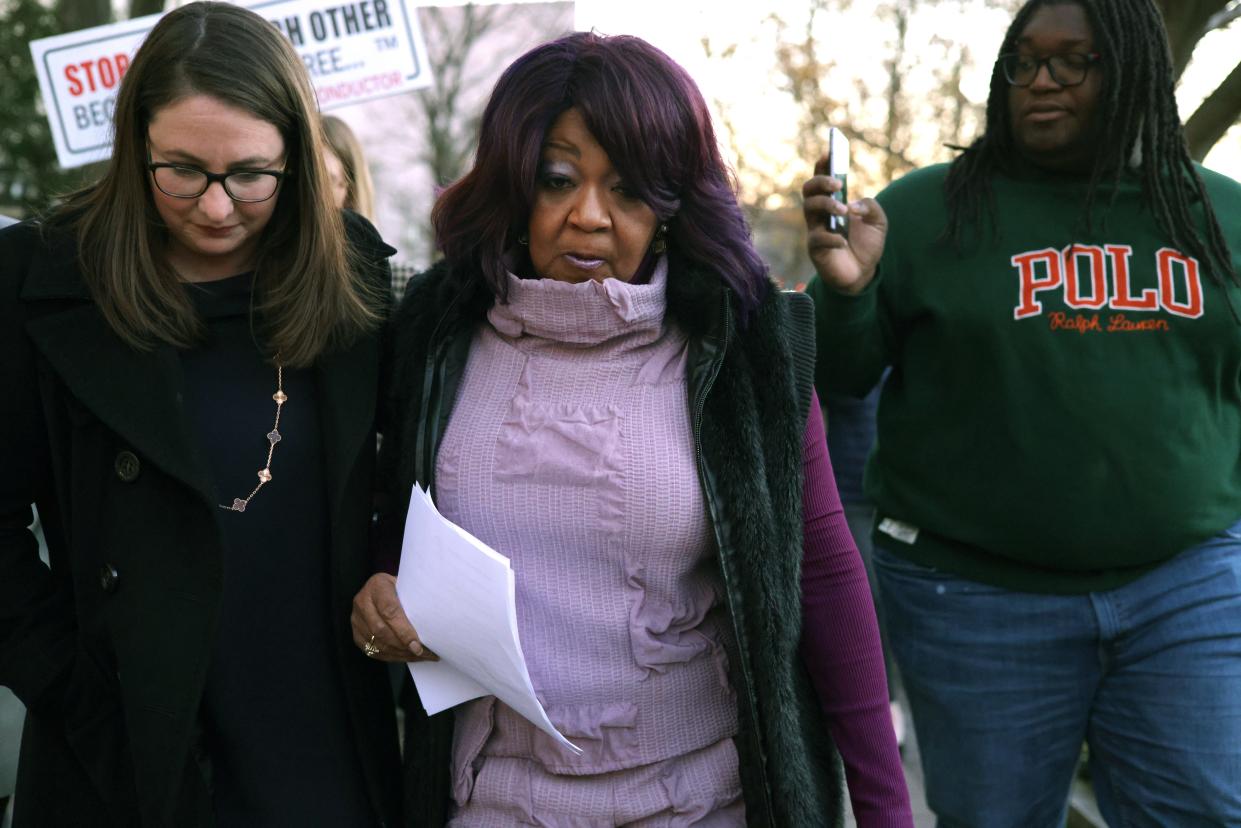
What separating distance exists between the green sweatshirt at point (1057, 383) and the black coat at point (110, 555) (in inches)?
51.3

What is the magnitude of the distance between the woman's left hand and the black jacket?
0.47 feet

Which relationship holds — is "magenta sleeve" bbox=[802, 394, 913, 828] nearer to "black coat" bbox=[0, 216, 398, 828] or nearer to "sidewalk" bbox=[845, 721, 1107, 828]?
"black coat" bbox=[0, 216, 398, 828]

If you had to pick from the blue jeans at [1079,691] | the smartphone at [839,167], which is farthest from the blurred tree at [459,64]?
the smartphone at [839,167]

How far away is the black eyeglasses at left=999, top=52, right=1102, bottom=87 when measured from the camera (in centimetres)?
296

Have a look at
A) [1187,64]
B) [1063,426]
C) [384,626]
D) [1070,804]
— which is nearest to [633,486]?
[384,626]

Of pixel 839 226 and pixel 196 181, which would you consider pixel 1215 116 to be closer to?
pixel 839 226

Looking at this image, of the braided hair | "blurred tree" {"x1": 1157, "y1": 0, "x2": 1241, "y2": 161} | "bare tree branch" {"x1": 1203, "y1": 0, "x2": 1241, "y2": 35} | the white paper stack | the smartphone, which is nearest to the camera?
the white paper stack

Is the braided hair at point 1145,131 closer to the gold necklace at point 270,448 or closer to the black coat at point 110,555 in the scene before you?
the gold necklace at point 270,448

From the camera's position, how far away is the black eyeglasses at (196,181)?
220 cm

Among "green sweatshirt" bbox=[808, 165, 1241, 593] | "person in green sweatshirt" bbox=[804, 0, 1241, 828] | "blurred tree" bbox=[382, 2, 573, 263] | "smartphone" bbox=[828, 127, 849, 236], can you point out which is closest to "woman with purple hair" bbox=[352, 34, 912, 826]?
"smartphone" bbox=[828, 127, 849, 236]

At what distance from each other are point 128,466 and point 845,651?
1.23 meters

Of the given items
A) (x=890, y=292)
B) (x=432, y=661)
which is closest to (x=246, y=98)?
(x=432, y=661)

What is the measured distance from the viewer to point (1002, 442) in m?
2.90

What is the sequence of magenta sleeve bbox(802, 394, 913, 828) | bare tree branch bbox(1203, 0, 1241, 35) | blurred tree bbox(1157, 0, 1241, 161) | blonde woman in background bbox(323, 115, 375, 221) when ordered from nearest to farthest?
1. magenta sleeve bbox(802, 394, 913, 828)
2. blurred tree bbox(1157, 0, 1241, 161)
3. bare tree branch bbox(1203, 0, 1241, 35)
4. blonde woman in background bbox(323, 115, 375, 221)
